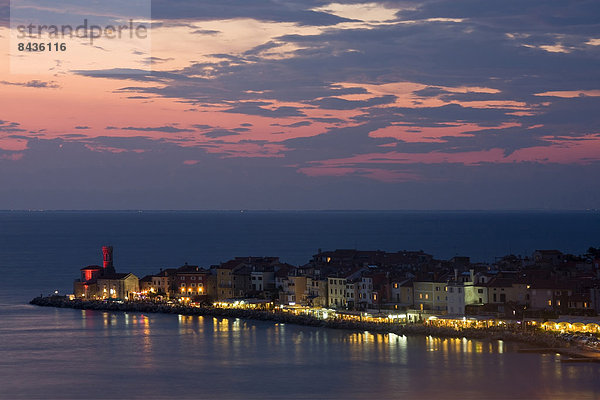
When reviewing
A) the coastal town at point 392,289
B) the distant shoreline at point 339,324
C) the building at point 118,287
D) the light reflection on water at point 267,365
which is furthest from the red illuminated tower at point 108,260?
the light reflection on water at point 267,365

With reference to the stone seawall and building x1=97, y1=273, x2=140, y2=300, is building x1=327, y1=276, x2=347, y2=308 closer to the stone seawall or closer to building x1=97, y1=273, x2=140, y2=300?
the stone seawall

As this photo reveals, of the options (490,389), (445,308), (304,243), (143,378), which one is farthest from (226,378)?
(304,243)

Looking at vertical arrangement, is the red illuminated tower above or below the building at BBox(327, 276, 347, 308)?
above

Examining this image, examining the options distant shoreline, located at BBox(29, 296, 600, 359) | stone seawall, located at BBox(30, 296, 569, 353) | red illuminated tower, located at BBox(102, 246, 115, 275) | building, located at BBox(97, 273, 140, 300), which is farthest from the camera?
red illuminated tower, located at BBox(102, 246, 115, 275)

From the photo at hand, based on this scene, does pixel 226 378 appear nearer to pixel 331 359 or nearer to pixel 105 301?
pixel 331 359

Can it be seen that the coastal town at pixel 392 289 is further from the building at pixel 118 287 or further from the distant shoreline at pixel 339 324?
the distant shoreline at pixel 339 324

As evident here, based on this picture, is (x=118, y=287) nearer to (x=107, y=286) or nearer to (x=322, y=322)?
(x=107, y=286)

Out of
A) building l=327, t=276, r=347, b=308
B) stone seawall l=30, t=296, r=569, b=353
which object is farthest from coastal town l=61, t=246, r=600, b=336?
stone seawall l=30, t=296, r=569, b=353
